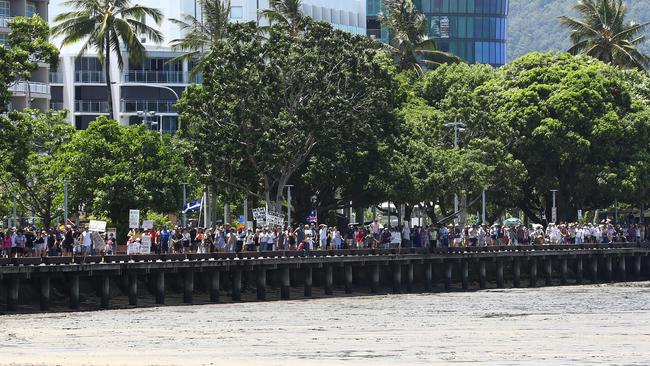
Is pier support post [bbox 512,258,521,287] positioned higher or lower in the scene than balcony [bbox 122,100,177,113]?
lower

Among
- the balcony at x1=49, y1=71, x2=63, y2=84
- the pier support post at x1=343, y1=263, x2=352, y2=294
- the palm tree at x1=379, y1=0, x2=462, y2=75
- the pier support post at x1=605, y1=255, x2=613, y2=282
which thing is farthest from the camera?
the balcony at x1=49, y1=71, x2=63, y2=84

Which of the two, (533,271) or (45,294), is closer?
(45,294)

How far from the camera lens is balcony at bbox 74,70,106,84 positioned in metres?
134

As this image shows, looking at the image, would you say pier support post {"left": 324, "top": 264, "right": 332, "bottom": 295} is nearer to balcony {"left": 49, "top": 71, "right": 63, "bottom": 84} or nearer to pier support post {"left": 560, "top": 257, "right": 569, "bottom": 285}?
pier support post {"left": 560, "top": 257, "right": 569, "bottom": 285}

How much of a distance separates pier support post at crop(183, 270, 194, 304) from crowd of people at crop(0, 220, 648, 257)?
112 cm

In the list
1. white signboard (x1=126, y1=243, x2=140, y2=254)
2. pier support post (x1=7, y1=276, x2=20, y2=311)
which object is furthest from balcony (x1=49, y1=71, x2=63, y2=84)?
pier support post (x1=7, y1=276, x2=20, y2=311)

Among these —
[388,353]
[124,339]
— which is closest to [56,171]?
[124,339]

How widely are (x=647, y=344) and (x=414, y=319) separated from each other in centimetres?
1309

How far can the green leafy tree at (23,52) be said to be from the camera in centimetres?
6388

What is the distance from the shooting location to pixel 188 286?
68.9 metres

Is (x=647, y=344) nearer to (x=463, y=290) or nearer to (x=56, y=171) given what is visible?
(x=463, y=290)

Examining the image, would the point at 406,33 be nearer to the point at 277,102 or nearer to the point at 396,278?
the point at 277,102

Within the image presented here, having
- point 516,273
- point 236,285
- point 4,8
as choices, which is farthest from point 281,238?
point 4,8

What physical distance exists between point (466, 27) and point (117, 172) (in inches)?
3804
